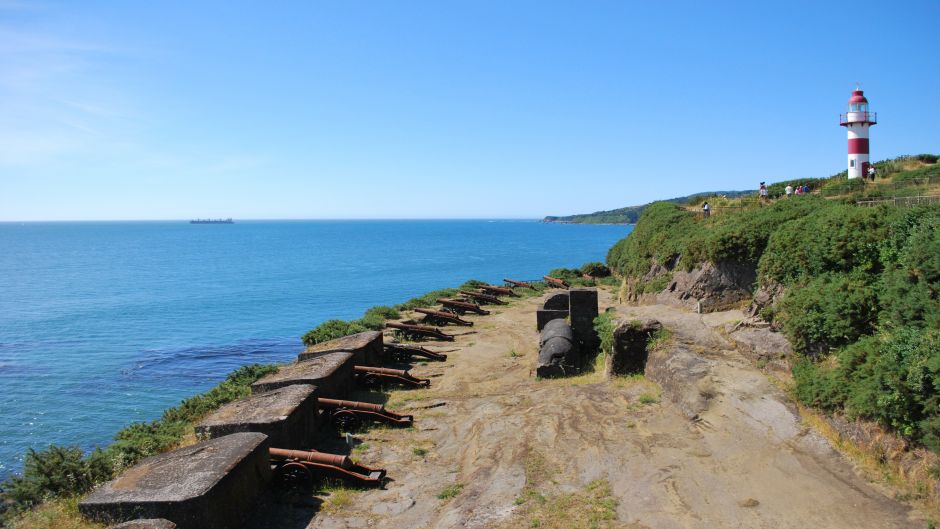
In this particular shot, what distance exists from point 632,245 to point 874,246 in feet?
65.2

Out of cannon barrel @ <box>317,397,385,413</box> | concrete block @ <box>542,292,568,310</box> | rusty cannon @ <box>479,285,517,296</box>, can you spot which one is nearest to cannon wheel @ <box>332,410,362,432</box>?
cannon barrel @ <box>317,397,385,413</box>

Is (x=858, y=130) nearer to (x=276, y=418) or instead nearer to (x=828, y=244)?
(x=828, y=244)

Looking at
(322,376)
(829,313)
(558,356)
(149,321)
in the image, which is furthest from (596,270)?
(322,376)

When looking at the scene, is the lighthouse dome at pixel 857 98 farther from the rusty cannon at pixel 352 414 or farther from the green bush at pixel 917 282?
the rusty cannon at pixel 352 414

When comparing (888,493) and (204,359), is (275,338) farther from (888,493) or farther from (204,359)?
(888,493)

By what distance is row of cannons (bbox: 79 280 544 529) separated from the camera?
7.74 meters

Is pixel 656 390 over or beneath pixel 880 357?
beneath

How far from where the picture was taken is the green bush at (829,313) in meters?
11.0

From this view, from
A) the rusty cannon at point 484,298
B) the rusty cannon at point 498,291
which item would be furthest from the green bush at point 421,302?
the rusty cannon at point 498,291

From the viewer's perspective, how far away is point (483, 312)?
2988 cm

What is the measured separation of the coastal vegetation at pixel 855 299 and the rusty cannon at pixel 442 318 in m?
11.9

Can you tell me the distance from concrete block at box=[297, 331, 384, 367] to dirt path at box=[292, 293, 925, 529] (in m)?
2.49

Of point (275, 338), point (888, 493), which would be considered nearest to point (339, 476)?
point (888, 493)

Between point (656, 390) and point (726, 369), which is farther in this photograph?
point (656, 390)
